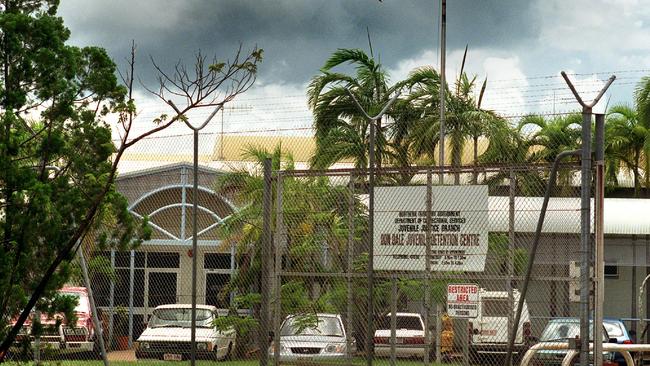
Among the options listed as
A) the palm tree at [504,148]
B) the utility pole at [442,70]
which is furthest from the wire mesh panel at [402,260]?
the palm tree at [504,148]

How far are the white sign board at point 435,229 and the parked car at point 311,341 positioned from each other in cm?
159

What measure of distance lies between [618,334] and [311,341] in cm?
751

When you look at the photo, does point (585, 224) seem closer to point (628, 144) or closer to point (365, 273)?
point (365, 273)

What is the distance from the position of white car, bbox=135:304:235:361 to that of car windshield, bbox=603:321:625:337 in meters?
7.60

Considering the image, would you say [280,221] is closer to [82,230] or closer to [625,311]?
[82,230]

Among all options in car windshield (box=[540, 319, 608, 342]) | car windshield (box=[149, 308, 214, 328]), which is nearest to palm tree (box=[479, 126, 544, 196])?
car windshield (box=[540, 319, 608, 342])

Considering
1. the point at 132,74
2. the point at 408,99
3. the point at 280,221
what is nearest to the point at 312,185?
the point at 280,221

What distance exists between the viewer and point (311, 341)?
20.4 m

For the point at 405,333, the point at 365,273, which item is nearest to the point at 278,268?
the point at 365,273

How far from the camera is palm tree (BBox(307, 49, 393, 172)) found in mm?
30906

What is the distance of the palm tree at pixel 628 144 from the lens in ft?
127

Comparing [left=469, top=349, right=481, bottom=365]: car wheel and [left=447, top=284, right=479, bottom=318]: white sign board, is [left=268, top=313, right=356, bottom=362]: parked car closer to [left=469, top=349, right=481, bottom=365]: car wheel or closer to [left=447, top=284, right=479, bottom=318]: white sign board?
[left=447, top=284, right=479, bottom=318]: white sign board

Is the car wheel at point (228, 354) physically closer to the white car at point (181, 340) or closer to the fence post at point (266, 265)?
the white car at point (181, 340)

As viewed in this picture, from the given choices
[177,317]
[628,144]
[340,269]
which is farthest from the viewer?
[628,144]
